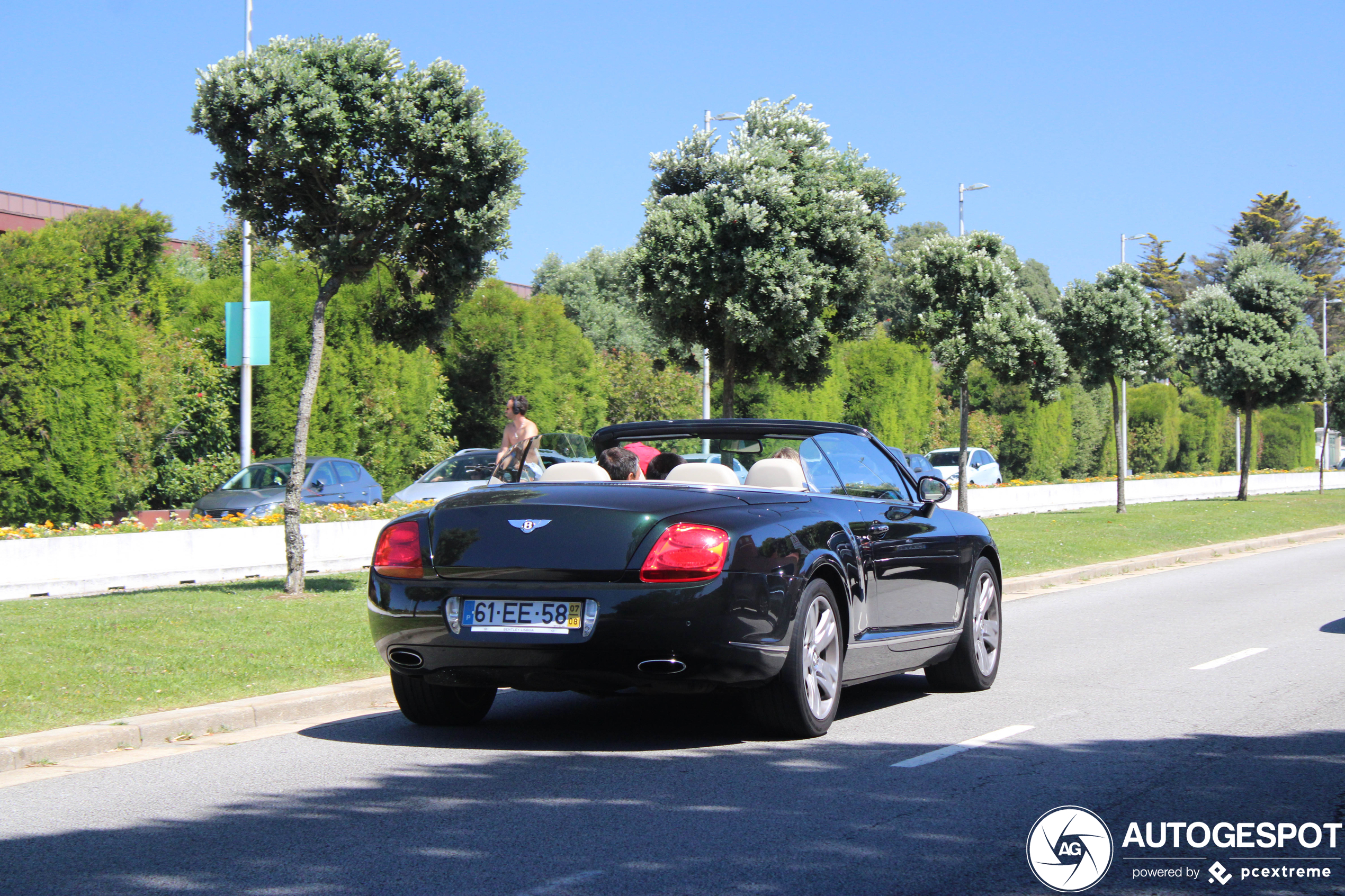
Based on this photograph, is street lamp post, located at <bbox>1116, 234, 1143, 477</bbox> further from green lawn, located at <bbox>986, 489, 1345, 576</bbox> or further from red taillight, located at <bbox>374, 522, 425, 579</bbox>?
red taillight, located at <bbox>374, 522, 425, 579</bbox>

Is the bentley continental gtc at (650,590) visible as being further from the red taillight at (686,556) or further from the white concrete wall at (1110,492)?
the white concrete wall at (1110,492)

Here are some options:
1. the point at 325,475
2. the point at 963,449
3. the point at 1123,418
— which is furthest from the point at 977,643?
the point at 1123,418

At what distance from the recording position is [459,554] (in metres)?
6.25

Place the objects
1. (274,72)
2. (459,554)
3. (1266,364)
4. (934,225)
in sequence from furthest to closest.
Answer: (934,225), (1266,364), (274,72), (459,554)

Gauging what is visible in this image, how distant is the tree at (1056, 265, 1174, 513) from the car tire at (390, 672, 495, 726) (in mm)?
25209

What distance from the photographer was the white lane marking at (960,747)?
614cm

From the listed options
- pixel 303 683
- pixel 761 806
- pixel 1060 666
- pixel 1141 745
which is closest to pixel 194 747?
pixel 303 683

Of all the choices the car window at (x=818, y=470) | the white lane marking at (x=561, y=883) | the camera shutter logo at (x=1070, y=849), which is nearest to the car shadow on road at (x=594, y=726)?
the car window at (x=818, y=470)

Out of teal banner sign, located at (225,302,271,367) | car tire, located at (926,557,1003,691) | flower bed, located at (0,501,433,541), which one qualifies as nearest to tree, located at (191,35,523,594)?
flower bed, located at (0,501,433,541)

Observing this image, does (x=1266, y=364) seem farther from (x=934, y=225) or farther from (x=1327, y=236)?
(x=1327, y=236)

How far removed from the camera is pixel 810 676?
6.58 m

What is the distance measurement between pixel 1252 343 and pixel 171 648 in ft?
117

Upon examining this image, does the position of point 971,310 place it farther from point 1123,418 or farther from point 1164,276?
point 1164,276

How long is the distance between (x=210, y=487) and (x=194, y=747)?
2053 centimetres
